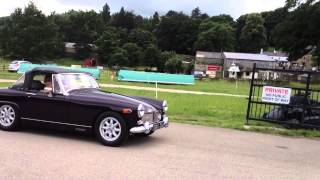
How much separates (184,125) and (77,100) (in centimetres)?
418

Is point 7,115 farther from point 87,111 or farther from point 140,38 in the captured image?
point 140,38

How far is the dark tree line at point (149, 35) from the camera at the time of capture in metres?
71.8

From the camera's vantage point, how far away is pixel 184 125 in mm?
13242

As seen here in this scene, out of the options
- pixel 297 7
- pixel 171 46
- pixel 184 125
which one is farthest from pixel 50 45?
pixel 184 125

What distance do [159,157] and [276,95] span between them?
229 inches

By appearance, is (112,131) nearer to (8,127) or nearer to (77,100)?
(77,100)

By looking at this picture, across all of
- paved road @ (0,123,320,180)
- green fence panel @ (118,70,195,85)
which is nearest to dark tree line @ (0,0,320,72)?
green fence panel @ (118,70,195,85)

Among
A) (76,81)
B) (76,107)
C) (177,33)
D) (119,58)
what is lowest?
(119,58)

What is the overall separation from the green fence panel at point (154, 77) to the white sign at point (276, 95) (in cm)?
2970

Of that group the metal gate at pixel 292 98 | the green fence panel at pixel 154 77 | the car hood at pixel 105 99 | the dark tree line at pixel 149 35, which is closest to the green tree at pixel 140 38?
the dark tree line at pixel 149 35

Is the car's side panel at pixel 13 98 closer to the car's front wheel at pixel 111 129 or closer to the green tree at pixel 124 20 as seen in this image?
the car's front wheel at pixel 111 129

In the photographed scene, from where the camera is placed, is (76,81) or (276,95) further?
(276,95)

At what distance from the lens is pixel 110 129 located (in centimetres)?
949

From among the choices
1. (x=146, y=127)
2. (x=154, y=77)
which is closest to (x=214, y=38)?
(x=154, y=77)
